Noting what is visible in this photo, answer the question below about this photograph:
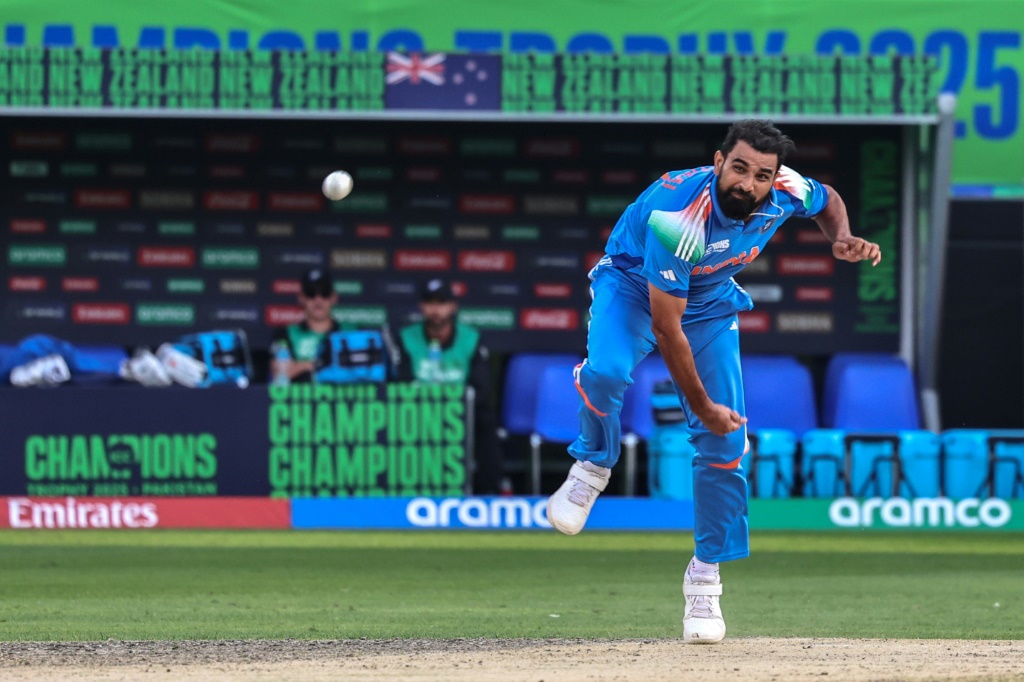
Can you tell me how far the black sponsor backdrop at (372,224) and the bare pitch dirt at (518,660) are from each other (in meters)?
7.24

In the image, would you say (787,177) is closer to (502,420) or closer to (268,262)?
(502,420)

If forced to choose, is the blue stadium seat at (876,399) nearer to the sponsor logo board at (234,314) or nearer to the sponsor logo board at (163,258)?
the sponsor logo board at (234,314)

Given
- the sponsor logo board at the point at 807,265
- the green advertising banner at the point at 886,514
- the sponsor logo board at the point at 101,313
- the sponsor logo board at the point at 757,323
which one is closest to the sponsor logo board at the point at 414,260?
the sponsor logo board at the point at 101,313

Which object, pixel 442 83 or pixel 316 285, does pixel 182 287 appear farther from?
pixel 442 83

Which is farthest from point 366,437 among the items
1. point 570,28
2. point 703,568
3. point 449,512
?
point 703,568

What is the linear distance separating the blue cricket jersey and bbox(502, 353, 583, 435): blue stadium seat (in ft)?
22.1

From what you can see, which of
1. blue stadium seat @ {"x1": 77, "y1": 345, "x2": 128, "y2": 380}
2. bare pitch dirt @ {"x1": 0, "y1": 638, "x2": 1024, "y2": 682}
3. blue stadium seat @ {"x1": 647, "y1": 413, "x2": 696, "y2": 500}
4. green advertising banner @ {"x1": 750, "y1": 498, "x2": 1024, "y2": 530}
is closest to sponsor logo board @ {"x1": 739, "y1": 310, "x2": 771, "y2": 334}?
blue stadium seat @ {"x1": 647, "y1": 413, "x2": 696, "y2": 500}

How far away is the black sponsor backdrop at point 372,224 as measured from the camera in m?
13.1

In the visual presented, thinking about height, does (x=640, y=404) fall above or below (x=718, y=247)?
below

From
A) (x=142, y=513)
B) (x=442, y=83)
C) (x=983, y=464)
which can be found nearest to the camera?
(x=142, y=513)

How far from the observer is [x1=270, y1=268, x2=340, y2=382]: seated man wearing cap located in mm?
11641

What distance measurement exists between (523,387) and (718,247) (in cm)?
733

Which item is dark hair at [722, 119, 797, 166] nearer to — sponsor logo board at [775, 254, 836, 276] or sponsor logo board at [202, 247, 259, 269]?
sponsor logo board at [775, 254, 836, 276]

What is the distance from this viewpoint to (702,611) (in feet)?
19.5
